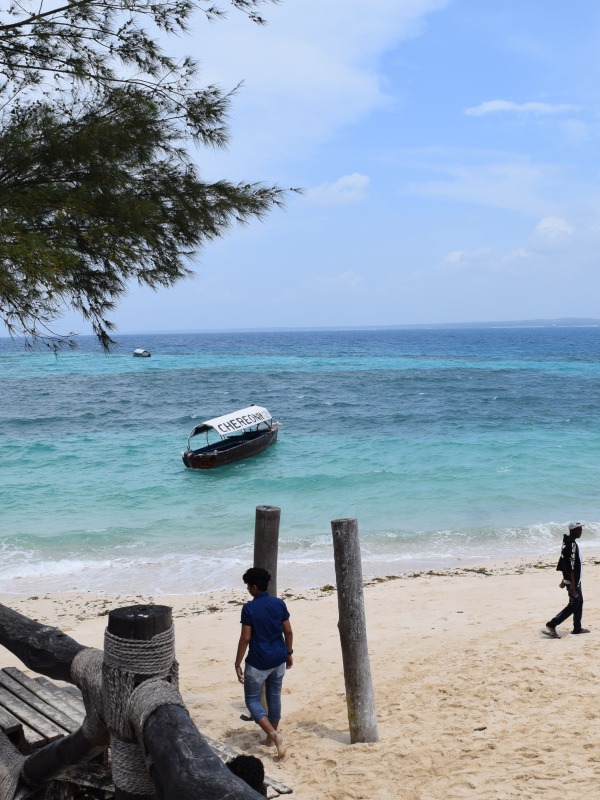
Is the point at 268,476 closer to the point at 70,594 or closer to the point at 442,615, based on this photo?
the point at 70,594

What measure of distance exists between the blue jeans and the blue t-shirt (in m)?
0.09

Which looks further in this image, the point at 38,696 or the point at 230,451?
the point at 230,451

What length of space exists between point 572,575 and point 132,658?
8.10m

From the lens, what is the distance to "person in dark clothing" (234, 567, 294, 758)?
629 cm

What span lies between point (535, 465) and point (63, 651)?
24.3m

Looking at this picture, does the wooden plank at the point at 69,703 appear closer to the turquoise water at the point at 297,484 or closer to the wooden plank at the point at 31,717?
the wooden plank at the point at 31,717

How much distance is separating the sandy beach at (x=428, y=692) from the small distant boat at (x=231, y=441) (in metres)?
12.8

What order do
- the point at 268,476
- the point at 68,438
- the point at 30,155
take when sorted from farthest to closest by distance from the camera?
the point at 68,438 < the point at 268,476 < the point at 30,155

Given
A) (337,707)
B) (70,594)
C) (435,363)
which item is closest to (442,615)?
(337,707)

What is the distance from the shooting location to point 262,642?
6.34 meters

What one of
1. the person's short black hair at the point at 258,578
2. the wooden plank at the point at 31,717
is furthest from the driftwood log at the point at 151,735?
the person's short black hair at the point at 258,578

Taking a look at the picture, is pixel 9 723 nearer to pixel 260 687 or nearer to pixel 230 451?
pixel 260 687

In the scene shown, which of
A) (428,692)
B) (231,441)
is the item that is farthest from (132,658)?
(231,441)

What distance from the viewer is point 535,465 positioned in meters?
25.5
